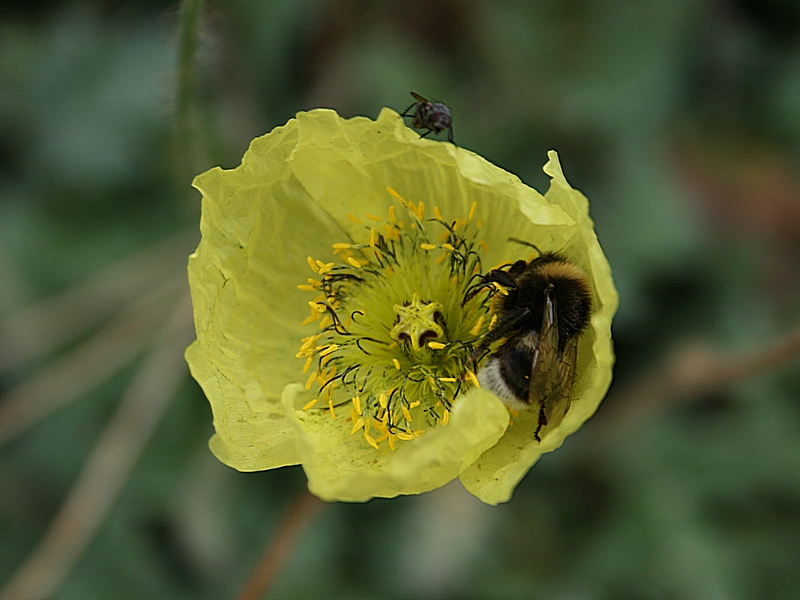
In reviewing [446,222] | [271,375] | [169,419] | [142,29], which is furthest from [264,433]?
[142,29]

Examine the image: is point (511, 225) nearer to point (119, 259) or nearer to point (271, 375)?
point (271, 375)

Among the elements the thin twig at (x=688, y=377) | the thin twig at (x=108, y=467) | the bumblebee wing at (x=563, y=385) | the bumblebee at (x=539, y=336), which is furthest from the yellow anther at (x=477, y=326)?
the thin twig at (x=108, y=467)

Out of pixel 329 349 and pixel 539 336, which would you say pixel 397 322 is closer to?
pixel 329 349

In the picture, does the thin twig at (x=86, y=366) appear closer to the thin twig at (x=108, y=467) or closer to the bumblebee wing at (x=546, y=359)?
the thin twig at (x=108, y=467)

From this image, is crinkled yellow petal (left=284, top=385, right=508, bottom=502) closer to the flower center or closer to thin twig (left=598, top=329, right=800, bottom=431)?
the flower center

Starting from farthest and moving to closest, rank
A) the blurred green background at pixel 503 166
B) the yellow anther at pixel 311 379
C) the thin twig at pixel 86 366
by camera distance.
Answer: the thin twig at pixel 86 366 → the blurred green background at pixel 503 166 → the yellow anther at pixel 311 379

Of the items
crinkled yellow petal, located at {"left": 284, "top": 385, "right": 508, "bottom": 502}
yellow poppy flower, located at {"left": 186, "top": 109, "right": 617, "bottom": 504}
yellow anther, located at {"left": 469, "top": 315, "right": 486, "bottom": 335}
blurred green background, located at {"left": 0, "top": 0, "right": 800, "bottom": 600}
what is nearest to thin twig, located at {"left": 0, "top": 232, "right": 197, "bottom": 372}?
blurred green background, located at {"left": 0, "top": 0, "right": 800, "bottom": 600}

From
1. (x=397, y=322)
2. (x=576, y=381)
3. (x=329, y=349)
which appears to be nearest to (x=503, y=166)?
(x=397, y=322)
